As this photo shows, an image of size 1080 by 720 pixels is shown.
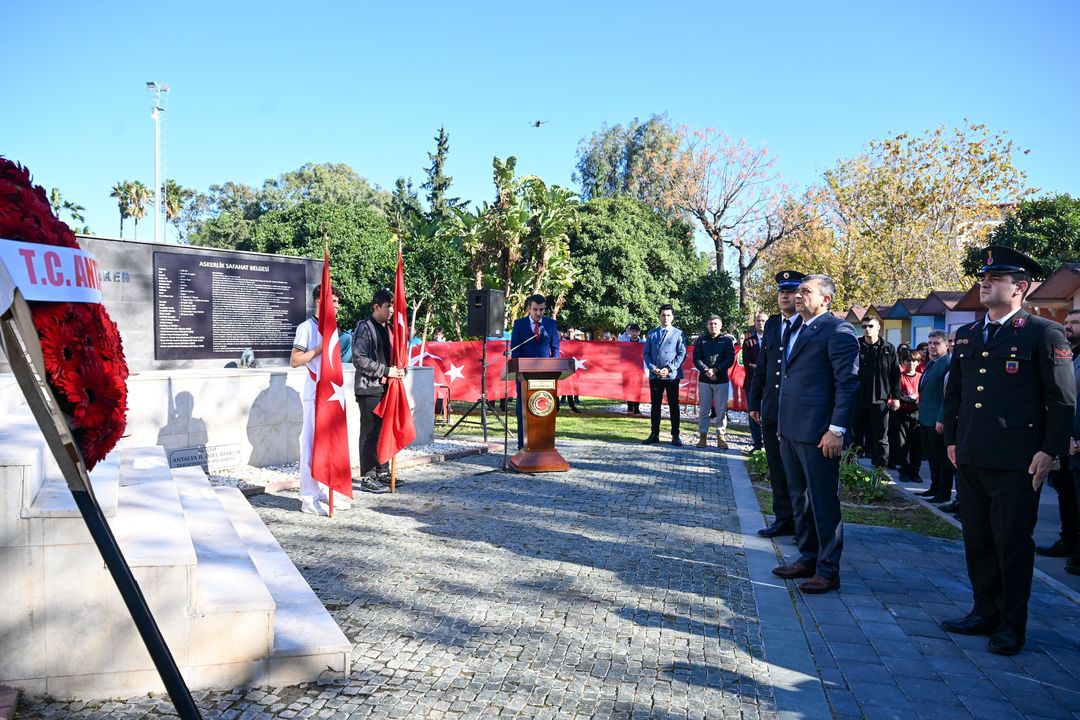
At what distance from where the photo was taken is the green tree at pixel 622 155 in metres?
54.3

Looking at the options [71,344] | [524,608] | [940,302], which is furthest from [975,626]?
[940,302]

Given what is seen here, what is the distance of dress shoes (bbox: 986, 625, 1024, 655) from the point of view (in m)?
4.11

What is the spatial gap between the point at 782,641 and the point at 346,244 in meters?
32.8

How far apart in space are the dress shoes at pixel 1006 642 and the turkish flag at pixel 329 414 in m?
5.01

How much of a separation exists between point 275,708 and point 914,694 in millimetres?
2900

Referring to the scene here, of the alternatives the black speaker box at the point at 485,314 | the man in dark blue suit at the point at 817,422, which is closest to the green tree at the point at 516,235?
the black speaker box at the point at 485,314

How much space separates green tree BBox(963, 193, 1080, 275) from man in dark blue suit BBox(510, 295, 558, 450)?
1784 centimetres

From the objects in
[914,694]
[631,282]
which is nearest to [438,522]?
[914,694]

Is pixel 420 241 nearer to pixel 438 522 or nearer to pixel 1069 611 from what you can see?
pixel 438 522

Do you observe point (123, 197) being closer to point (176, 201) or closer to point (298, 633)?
point (176, 201)

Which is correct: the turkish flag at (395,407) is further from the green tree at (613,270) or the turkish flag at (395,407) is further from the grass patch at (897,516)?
the green tree at (613,270)

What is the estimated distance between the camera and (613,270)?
122 ft

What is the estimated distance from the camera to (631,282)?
37000 mm

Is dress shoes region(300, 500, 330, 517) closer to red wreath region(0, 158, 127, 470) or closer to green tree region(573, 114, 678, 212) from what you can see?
red wreath region(0, 158, 127, 470)
